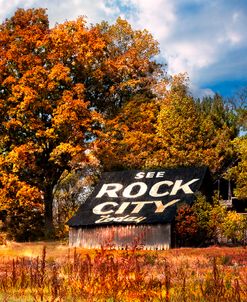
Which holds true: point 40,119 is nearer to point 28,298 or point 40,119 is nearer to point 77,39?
point 77,39

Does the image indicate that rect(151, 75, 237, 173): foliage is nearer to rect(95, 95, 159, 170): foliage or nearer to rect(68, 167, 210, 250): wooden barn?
rect(95, 95, 159, 170): foliage

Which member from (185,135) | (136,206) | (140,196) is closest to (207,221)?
(136,206)

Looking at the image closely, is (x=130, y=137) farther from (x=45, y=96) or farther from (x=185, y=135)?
(x=45, y=96)

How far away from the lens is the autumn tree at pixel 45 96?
51.9 meters

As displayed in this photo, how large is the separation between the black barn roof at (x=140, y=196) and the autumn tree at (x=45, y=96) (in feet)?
17.7

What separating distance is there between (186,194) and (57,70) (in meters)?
17.9

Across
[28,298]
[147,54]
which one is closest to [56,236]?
[147,54]

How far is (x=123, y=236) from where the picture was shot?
43344mm

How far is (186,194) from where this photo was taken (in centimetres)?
4388

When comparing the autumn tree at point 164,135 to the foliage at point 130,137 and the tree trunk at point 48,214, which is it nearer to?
the foliage at point 130,137

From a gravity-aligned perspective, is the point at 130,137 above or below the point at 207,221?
above

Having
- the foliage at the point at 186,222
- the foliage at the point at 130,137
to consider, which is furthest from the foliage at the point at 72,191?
the foliage at the point at 186,222

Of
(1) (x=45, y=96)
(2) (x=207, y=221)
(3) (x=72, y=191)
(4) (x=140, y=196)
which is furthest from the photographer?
(3) (x=72, y=191)

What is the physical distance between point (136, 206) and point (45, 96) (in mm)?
15300
